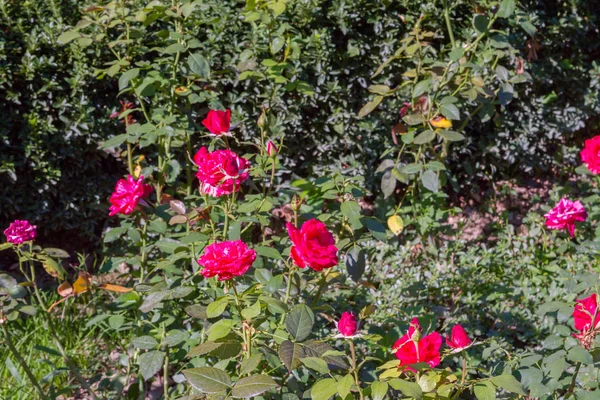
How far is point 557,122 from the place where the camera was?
4.13 metres

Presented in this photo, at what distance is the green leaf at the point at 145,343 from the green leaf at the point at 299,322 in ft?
1.94

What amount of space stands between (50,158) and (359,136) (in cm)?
161

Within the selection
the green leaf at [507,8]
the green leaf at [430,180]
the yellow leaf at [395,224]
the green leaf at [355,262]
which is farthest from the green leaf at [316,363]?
the green leaf at [507,8]

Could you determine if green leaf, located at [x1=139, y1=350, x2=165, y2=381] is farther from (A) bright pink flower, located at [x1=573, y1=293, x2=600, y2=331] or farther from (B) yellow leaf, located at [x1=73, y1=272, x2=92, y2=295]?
(A) bright pink flower, located at [x1=573, y1=293, x2=600, y2=331]

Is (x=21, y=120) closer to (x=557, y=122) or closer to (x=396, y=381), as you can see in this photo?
(x=396, y=381)

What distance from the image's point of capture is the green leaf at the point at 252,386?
1434 mm

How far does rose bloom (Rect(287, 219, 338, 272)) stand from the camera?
60.1 inches

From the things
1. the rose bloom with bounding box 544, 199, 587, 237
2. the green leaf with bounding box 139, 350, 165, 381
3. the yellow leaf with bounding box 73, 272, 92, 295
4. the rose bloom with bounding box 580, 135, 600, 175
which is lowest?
the green leaf with bounding box 139, 350, 165, 381

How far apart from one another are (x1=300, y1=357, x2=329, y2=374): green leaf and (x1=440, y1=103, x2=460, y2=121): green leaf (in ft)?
5.12

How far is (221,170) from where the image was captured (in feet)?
5.90

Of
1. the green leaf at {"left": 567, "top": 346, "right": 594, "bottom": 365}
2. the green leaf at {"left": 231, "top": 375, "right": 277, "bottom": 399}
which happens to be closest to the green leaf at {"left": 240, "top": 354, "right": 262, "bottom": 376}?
the green leaf at {"left": 231, "top": 375, "right": 277, "bottom": 399}

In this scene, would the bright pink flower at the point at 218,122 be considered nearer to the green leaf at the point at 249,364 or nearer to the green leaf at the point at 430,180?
the green leaf at the point at 249,364

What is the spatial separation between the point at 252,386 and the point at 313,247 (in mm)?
341

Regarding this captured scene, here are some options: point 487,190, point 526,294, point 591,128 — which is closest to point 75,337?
point 526,294
